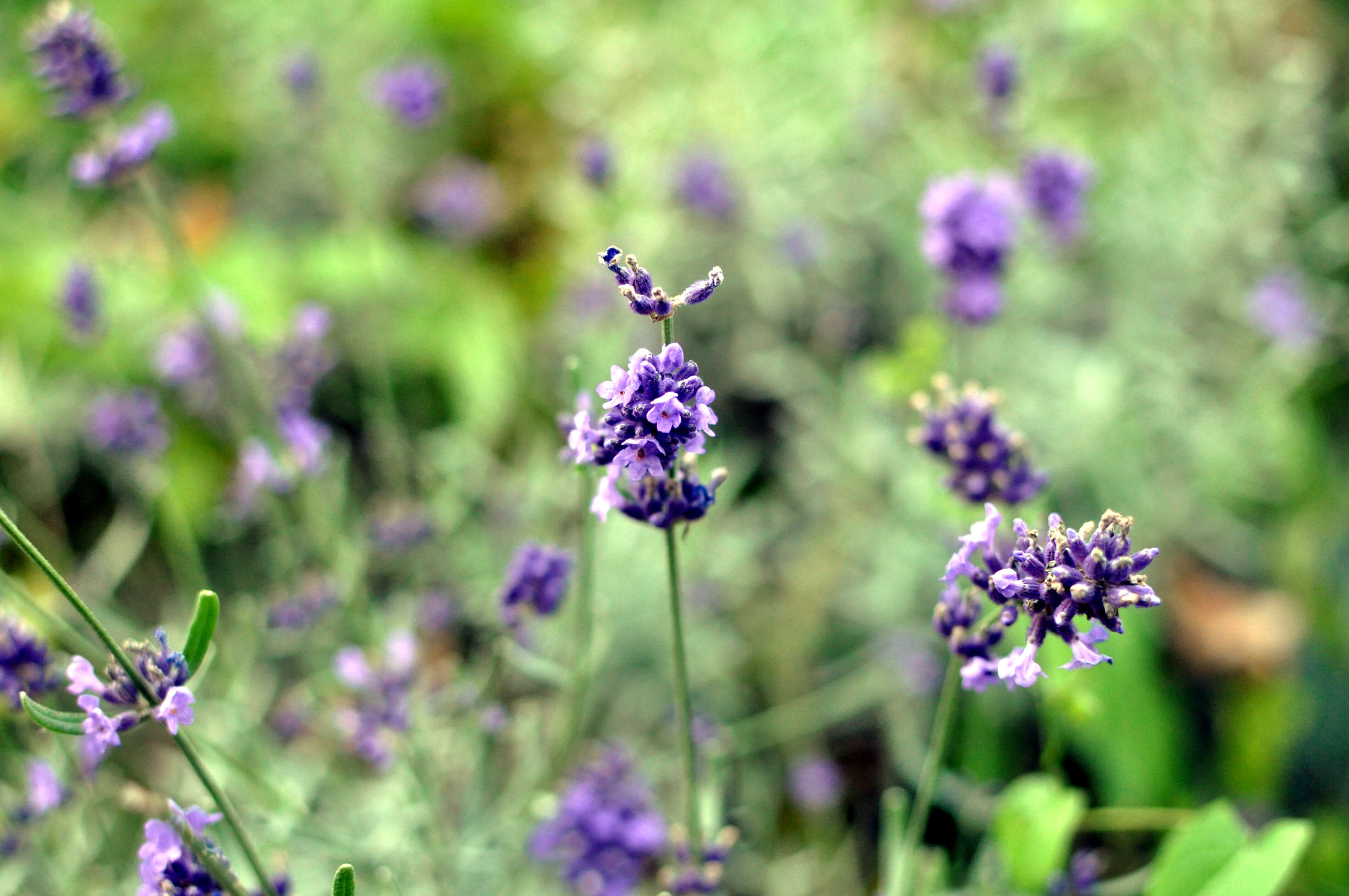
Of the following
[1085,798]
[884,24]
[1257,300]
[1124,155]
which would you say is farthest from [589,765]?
[884,24]

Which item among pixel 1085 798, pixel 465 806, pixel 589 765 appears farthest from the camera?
pixel 1085 798

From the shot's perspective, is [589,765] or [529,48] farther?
[529,48]

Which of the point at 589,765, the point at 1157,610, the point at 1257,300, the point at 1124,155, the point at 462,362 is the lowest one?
the point at 589,765

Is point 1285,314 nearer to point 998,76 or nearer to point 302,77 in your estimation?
point 998,76

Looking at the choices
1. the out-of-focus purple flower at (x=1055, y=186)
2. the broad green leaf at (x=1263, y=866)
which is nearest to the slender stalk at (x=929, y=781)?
the broad green leaf at (x=1263, y=866)

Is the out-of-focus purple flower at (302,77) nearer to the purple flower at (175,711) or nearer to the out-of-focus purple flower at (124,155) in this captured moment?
the out-of-focus purple flower at (124,155)

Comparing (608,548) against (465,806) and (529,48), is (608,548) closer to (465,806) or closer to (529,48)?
(465,806)

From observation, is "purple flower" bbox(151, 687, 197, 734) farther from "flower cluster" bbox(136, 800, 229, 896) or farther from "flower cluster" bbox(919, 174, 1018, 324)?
"flower cluster" bbox(919, 174, 1018, 324)

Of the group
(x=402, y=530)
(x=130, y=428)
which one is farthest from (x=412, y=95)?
(x=402, y=530)
